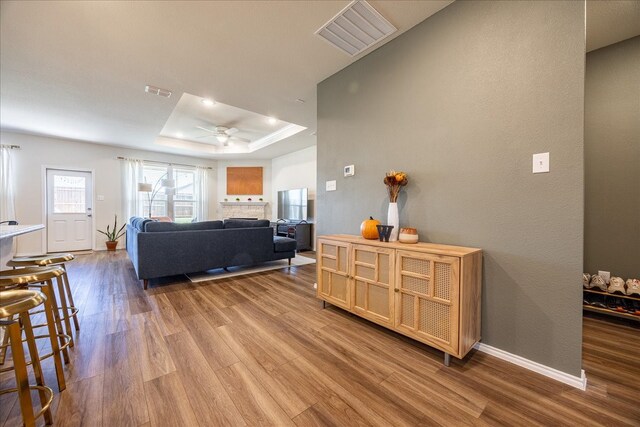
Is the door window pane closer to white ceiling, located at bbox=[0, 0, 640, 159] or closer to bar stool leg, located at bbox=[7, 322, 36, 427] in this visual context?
white ceiling, located at bbox=[0, 0, 640, 159]

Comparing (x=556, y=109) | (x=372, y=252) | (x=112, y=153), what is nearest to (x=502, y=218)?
(x=556, y=109)

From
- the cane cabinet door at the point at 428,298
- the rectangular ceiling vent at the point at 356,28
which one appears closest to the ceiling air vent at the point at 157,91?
the rectangular ceiling vent at the point at 356,28

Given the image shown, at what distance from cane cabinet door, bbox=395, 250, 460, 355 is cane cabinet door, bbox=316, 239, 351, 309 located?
539mm

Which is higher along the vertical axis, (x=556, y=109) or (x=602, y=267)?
(x=556, y=109)

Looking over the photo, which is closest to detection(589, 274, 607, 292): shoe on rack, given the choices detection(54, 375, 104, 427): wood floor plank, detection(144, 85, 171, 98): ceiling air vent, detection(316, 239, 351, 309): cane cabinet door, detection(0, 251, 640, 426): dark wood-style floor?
detection(0, 251, 640, 426): dark wood-style floor

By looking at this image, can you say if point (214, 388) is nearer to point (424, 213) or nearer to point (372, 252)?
point (372, 252)

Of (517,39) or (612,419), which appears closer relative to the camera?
(612,419)

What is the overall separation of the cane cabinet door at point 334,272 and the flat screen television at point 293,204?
3.59 metres

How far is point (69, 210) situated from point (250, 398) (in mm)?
6939

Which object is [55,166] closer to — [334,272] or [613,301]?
[334,272]

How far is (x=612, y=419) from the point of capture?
119 cm

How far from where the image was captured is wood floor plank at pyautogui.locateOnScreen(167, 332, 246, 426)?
3.95ft

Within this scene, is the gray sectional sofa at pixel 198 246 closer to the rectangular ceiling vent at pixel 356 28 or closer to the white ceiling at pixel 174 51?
the white ceiling at pixel 174 51

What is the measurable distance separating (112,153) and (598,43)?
863 cm
